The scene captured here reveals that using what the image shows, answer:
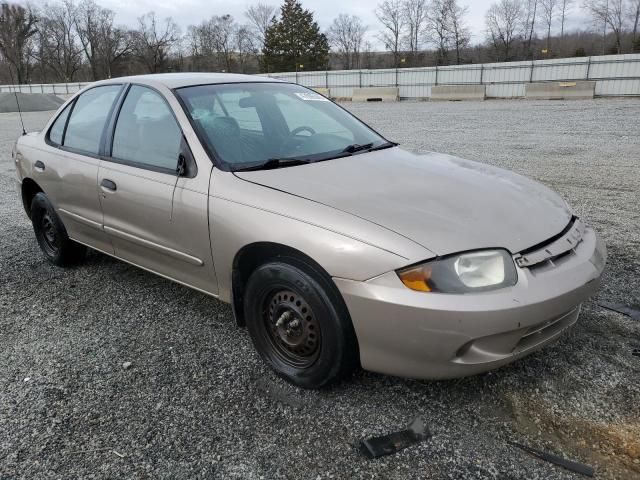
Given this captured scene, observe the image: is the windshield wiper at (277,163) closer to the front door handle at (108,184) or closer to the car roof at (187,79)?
the car roof at (187,79)

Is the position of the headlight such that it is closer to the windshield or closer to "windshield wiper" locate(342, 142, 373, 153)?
the windshield

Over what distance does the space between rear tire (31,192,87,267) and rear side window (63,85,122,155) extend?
2.04 ft

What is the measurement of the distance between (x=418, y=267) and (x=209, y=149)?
144 cm

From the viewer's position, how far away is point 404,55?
66.5 meters

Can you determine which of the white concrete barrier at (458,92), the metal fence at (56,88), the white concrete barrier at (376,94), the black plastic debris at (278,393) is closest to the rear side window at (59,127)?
the black plastic debris at (278,393)

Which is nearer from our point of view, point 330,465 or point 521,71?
point 330,465

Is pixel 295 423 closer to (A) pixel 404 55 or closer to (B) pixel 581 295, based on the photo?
(B) pixel 581 295

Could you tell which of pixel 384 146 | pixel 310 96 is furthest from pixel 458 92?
pixel 384 146

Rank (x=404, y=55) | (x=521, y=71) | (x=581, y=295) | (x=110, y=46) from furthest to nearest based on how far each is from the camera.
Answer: (x=110, y=46)
(x=404, y=55)
(x=521, y=71)
(x=581, y=295)

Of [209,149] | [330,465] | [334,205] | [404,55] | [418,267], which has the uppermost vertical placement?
[404,55]

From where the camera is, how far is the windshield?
307cm

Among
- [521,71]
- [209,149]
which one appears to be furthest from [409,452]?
[521,71]

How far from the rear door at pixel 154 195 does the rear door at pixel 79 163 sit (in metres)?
0.17

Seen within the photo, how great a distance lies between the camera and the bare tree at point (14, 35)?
63375 mm
